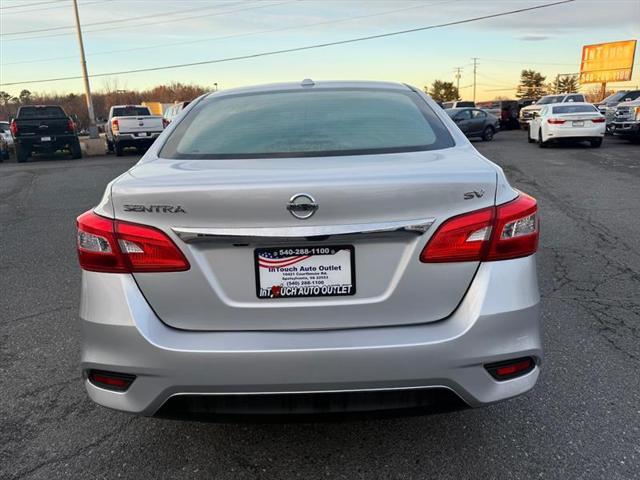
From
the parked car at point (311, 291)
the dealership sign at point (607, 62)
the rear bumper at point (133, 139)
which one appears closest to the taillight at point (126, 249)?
the parked car at point (311, 291)

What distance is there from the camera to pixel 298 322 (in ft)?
7.00

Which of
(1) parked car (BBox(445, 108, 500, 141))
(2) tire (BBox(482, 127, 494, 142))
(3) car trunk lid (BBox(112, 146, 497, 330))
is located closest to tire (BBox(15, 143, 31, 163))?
(1) parked car (BBox(445, 108, 500, 141))

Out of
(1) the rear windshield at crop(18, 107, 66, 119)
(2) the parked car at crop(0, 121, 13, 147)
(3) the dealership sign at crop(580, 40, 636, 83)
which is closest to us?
(1) the rear windshield at crop(18, 107, 66, 119)

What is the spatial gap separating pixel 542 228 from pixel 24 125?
1938 cm

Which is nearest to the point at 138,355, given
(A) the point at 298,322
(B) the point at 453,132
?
(A) the point at 298,322

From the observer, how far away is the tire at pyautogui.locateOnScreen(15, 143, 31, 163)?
20734mm

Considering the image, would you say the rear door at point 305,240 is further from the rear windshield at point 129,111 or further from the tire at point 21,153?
the rear windshield at point 129,111

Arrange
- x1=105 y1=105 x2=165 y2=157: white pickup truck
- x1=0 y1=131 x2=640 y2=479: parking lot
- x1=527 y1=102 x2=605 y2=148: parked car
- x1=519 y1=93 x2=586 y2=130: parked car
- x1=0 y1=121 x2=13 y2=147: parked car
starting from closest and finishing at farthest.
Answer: x1=0 y1=131 x2=640 y2=479: parking lot → x1=527 y1=102 x2=605 y2=148: parked car → x1=105 y1=105 x2=165 y2=157: white pickup truck → x1=0 y1=121 x2=13 y2=147: parked car → x1=519 y1=93 x2=586 y2=130: parked car

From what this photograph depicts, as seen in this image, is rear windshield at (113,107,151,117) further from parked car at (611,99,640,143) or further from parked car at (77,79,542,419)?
parked car at (77,79,542,419)

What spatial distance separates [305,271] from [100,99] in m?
98.2

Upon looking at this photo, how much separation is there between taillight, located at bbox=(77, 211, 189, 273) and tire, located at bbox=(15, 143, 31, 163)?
2124cm

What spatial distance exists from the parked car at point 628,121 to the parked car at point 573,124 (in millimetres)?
1286

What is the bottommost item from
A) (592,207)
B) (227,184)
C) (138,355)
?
(592,207)

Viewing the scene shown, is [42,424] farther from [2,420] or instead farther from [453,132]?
[453,132]
